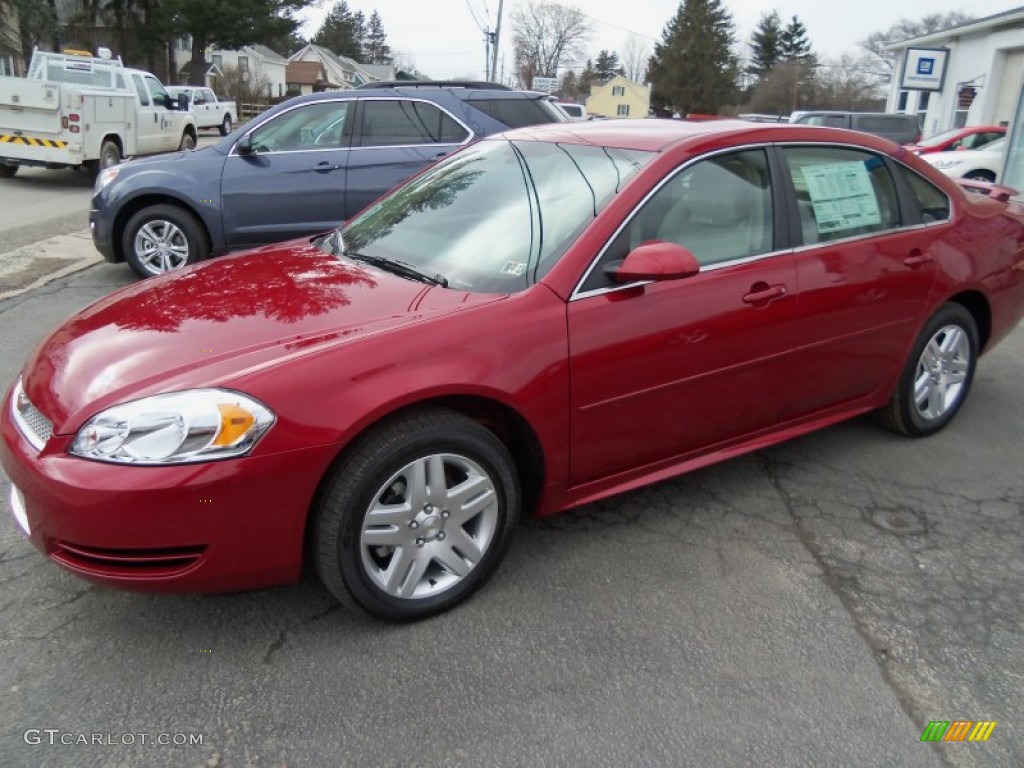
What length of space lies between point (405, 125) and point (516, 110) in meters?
1.10

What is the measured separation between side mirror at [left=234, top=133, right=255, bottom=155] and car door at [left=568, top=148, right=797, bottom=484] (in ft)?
16.4

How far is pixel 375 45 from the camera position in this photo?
113812mm

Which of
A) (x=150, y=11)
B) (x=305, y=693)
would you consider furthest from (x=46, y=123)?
(x=150, y=11)

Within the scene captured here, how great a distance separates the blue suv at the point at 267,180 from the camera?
7020mm

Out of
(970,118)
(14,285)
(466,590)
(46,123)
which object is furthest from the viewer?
(970,118)

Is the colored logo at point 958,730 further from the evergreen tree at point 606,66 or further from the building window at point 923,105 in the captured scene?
the evergreen tree at point 606,66

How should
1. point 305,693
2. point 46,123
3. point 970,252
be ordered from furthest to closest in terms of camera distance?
1. point 46,123
2. point 970,252
3. point 305,693

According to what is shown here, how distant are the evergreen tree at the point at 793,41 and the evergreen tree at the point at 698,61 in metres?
9.96

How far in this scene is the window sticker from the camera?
3.61m

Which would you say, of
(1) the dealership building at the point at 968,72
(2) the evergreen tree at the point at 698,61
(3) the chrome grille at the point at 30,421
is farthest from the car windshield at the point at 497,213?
(2) the evergreen tree at the point at 698,61

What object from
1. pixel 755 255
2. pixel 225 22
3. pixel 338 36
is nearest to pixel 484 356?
pixel 755 255

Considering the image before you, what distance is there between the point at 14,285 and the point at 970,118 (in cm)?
2596

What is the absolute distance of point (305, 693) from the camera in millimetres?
2393

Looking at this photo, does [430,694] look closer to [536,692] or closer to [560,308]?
[536,692]
